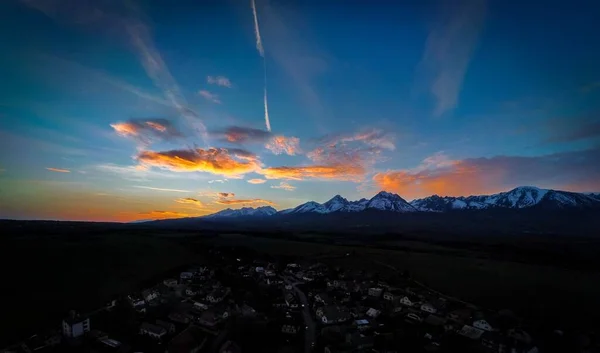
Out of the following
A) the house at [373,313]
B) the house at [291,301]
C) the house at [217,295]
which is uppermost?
the house at [217,295]

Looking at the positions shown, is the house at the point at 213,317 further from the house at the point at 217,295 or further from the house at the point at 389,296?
the house at the point at 389,296

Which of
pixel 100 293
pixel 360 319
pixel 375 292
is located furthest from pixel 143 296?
pixel 375 292

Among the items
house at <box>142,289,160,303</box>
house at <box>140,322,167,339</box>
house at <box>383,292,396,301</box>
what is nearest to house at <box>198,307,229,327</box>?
house at <box>140,322,167,339</box>

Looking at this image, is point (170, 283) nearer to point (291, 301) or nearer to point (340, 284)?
point (291, 301)

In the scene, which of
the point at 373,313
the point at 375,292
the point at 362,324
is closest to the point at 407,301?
the point at 375,292

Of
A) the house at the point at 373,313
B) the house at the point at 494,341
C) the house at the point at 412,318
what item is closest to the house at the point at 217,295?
the house at the point at 373,313

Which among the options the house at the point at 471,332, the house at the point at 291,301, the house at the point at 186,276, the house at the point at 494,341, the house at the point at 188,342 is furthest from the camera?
the house at the point at 186,276
